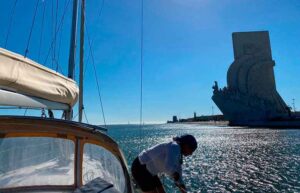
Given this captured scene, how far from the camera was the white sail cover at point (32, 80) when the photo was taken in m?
3.81

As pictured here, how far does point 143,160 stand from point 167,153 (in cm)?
47

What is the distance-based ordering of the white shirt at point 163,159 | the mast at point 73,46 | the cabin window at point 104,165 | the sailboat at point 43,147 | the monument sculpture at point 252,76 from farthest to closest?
the monument sculpture at point 252,76
the mast at point 73,46
the cabin window at point 104,165
the white shirt at point 163,159
the sailboat at point 43,147

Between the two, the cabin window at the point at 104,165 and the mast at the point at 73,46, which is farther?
the mast at the point at 73,46

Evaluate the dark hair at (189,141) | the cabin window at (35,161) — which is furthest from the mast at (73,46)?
the dark hair at (189,141)

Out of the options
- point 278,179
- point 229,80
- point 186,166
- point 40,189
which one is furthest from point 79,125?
point 229,80

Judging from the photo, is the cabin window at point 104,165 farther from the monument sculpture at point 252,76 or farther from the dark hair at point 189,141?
the monument sculpture at point 252,76

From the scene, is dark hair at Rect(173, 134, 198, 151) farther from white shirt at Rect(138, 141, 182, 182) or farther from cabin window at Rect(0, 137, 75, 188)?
cabin window at Rect(0, 137, 75, 188)

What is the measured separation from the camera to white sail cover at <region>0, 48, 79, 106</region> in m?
3.81

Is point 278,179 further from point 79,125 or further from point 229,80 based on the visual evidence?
point 229,80

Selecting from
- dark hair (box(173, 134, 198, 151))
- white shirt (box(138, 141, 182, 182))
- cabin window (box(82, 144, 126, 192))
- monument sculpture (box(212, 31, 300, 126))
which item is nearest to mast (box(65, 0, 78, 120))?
cabin window (box(82, 144, 126, 192))

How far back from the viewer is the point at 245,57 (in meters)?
104

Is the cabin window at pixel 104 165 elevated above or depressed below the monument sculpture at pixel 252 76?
below

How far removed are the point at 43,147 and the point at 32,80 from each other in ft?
3.59

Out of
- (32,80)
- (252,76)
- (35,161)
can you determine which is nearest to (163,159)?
(35,161)
